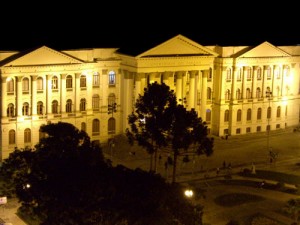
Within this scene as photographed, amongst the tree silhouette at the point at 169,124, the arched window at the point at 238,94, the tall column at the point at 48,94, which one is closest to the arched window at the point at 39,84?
the tall column at the point at 48,94

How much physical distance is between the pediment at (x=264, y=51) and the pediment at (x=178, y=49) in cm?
687

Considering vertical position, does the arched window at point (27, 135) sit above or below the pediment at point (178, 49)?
below

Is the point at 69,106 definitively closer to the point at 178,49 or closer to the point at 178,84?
the point at 178,84

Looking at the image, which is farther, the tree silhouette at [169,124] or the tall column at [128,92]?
the tall column at [128,92]

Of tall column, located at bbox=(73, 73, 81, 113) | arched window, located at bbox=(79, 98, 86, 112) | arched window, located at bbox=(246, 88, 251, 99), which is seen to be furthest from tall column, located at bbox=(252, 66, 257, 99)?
tall column, located at bbox=(73, 73, 81, 113)

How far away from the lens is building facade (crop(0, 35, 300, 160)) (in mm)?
75500

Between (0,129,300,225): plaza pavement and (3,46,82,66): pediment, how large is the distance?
12709 millimetres

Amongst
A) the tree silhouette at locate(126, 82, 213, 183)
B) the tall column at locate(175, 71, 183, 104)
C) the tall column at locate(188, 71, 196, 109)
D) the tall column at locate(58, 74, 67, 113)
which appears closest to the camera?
the tree silhouette at locate(126, 82, 213, 183)

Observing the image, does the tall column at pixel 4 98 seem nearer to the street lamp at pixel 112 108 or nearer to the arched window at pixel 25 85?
the arched window at pixel 25 85

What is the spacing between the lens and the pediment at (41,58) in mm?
74312

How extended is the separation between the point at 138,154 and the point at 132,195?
39.5 meters

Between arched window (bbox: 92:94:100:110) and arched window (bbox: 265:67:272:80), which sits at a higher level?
arched window (bbox: 265:67:272:80)

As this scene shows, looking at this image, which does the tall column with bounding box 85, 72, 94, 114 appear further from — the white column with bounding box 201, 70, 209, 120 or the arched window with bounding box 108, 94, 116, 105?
the white column with bounding box 201, 70, 209, 120

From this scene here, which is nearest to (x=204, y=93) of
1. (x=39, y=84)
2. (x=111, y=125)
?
(x=111, y=125)
